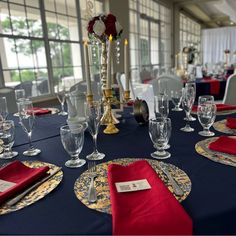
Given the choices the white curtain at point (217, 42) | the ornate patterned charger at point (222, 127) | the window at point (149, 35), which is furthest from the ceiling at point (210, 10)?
the ornate patterned charger at point (222, 127)

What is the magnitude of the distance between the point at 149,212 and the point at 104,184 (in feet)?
0.65

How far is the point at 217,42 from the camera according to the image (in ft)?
40.7

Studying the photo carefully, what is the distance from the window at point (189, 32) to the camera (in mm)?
10258

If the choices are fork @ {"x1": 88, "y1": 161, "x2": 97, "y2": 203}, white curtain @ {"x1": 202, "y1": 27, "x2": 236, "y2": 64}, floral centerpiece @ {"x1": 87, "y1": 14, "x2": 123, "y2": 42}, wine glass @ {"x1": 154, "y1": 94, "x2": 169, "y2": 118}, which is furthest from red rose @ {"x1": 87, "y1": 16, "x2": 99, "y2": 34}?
white curtain @ {"x1": 202, "y1": 27, "x2": 236, "y2": 64}

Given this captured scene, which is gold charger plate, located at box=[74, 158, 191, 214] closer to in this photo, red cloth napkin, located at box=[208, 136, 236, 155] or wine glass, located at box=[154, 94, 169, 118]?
red cloth napkin, located at box=[208, 136, 236, 155]

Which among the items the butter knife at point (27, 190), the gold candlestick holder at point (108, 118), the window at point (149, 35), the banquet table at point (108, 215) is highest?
the window at point (149, 35)

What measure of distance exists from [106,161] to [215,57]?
13261 mm

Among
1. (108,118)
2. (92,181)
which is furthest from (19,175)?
(108,118)

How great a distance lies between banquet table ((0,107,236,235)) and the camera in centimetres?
55

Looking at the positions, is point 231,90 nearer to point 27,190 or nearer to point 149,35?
point 27,190

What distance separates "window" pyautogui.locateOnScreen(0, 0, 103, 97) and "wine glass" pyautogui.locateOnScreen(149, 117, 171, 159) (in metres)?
3.11

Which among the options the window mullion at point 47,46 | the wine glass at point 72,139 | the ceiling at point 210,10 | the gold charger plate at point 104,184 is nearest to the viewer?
the gold charger plate at point 104,184

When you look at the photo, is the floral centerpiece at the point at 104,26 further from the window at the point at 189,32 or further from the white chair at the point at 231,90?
the window at the point at 189,32

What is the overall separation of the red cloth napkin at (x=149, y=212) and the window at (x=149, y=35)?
6.03 meters
